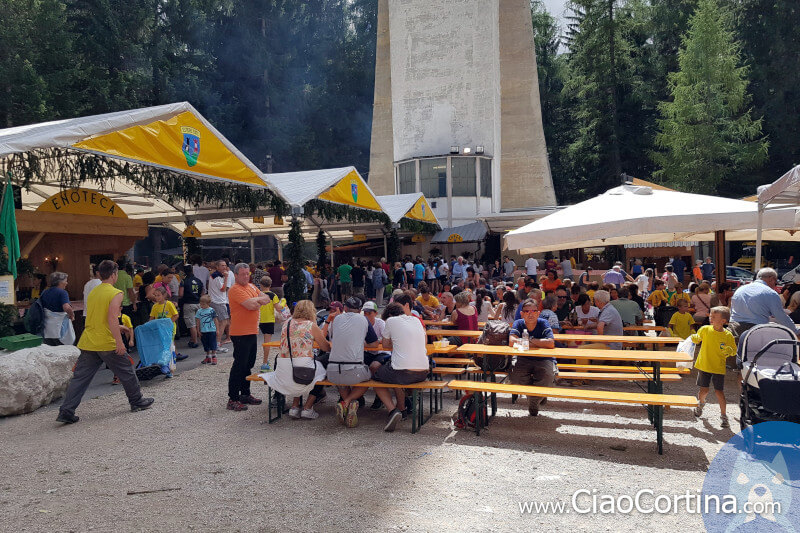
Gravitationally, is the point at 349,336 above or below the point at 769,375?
above

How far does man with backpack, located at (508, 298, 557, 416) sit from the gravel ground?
0.39m

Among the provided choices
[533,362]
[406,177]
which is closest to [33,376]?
[533,362]

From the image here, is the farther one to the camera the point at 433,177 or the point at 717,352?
the point at 433,177

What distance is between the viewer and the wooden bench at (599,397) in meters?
4.43

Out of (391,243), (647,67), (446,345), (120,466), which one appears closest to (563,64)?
(647,67)

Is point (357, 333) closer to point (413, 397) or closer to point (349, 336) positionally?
point (349, 336)

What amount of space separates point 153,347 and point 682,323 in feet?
24.7

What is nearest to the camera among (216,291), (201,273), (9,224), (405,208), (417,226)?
(9,224)

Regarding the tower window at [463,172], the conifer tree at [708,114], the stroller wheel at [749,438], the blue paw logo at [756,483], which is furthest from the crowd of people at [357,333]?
the conifer tree at [708,114]

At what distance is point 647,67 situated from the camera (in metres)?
35.4

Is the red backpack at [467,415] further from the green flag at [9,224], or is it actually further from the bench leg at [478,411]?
the green flag at [9,224]

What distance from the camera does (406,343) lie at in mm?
5449

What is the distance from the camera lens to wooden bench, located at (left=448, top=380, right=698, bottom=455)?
4434mm

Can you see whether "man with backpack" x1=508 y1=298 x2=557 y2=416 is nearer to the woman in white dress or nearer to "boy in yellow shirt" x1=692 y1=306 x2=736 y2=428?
"boy in yellow shirt" x1=692 y1=306 x2=736 y2=428
